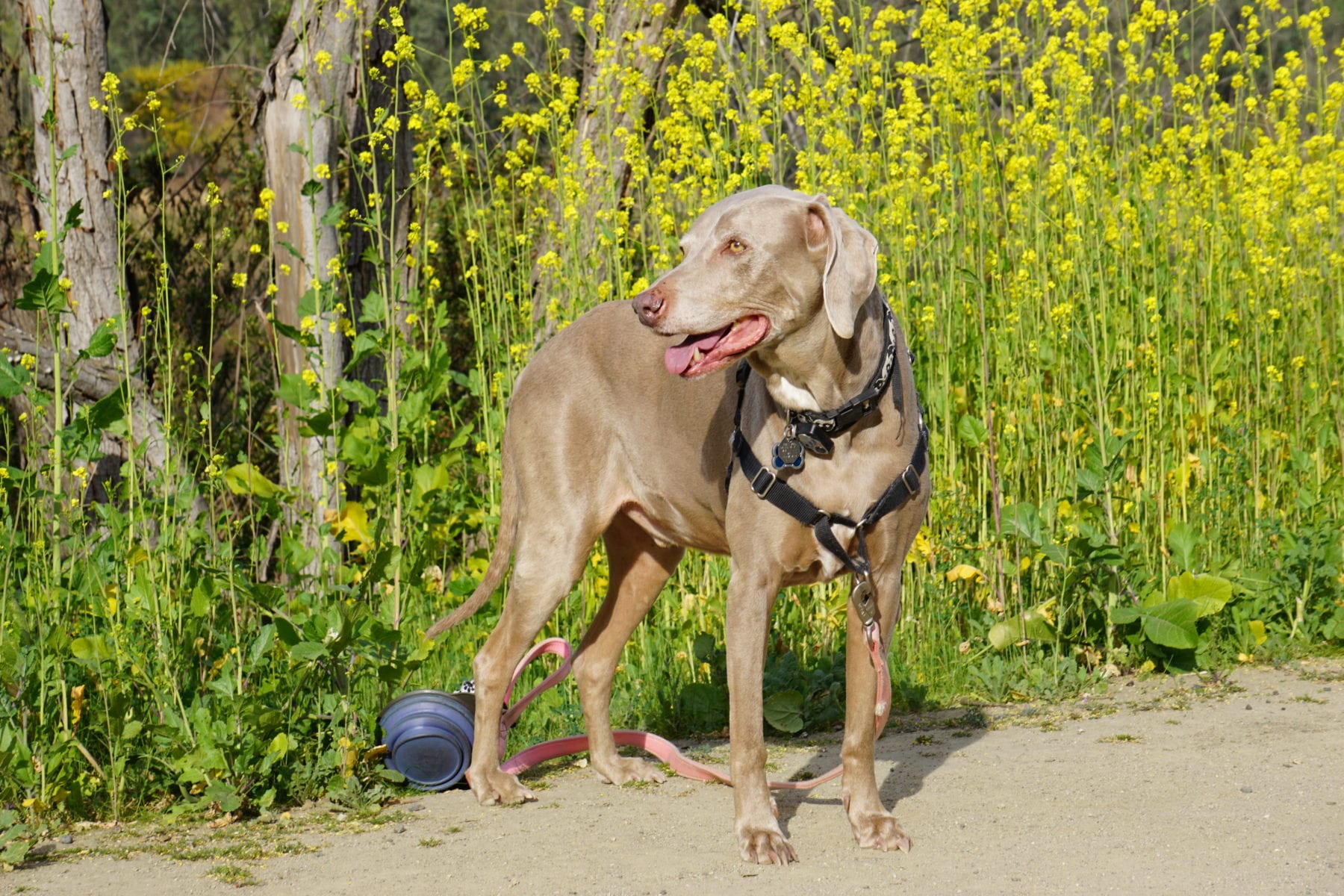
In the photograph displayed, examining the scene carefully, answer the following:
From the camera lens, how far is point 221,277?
29.1 ft

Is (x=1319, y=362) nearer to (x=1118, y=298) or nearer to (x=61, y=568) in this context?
(x=1118, y=298)

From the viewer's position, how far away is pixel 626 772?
4.78 meters

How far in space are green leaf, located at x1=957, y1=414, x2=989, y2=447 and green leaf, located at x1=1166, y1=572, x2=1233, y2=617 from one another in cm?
99

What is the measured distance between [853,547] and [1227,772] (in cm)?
153

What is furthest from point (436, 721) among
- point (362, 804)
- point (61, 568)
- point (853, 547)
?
point (853, 547)

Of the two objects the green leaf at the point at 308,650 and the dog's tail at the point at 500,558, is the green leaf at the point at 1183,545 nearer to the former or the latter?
the dog's tail at the point at 500,558

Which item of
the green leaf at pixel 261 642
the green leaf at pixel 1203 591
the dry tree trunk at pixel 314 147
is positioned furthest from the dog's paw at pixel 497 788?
the green leaf at pixel 1203 591

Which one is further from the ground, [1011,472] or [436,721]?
[1011,472]

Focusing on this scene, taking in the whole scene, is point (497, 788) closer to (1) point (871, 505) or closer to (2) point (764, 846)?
(2) point (764, 846)

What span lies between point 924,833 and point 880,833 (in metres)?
0.19

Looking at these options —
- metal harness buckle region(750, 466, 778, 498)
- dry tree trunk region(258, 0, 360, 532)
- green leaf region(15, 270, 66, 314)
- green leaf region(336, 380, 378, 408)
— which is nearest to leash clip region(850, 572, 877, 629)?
metal harness buckle region(750, 466, 778, 498)

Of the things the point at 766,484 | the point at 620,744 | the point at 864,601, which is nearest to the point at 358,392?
the point at 620,744

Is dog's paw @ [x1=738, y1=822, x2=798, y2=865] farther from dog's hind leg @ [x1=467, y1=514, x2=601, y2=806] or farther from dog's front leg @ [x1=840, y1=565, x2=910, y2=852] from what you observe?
dog's hind leg @ [x1=467, y1=514, x2=601, y2=806]

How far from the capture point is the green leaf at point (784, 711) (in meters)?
5.25
